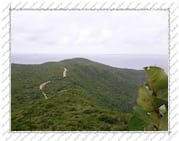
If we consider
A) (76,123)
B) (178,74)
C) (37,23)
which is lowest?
(76,123)

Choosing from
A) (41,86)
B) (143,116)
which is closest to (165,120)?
(143,116)

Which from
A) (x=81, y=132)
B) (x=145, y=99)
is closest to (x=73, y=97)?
(x=81, y=132)

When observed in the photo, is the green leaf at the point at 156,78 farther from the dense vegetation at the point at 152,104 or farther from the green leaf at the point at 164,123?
the green leaf at the point at 164,123

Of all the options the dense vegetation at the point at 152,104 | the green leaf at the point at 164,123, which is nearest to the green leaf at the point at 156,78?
the dense vegetation at the point at 152,104

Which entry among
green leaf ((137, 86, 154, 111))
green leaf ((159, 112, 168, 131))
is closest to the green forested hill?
green leaf ((137, 86, 154, 111))

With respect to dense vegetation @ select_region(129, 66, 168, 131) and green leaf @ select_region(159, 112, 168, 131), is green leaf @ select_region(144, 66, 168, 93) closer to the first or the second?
dense vegetation @ select_region(129, 66, 168, 131)

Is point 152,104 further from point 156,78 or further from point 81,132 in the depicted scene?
point 81,132

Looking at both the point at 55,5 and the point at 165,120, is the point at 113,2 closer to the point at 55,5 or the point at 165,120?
the point at 55,5
